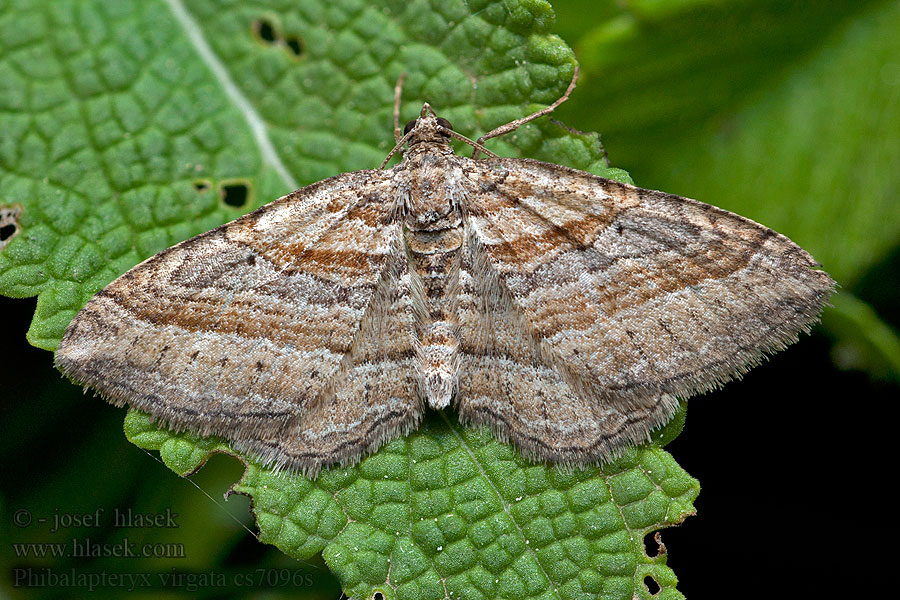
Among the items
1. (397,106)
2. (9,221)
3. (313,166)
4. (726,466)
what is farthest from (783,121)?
(9,221)

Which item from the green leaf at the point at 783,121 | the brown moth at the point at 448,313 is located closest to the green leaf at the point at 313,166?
the brown moth at the point at 448,313

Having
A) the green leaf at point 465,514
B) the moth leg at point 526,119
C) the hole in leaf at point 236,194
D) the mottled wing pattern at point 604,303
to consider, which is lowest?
the green leaf at point 465,514

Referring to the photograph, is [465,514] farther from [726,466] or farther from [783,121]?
[783,121]

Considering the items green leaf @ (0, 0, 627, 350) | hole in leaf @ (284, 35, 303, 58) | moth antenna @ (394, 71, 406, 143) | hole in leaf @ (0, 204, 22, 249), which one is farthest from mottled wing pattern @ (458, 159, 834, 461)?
hole in leaf @ (0, 204, 22, 249)

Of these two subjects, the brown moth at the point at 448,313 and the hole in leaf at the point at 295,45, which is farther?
the hole in leaf at the point at 295,45

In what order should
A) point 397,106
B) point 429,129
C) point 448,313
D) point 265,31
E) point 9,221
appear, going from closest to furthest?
point 448,313 → point 429,129 → point 9,221 → point 397,106 → point 265,31

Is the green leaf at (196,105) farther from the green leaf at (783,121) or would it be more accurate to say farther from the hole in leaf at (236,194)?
the green leaf at (783,121)

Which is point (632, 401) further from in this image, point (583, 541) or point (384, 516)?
point (384, 516)

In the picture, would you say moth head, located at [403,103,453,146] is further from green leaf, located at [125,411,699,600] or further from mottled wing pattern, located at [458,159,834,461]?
green leaf, located at [125,411,699,600]
